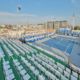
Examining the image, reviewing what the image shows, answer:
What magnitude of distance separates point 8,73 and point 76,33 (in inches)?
1364

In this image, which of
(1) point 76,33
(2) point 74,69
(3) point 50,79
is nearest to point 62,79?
(3) point 50,79

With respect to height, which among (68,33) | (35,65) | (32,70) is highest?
Answer: (68,33)

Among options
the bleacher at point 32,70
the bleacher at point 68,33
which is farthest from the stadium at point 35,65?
the bleacher at point 68,33

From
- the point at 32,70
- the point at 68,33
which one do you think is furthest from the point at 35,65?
the point at 68,33

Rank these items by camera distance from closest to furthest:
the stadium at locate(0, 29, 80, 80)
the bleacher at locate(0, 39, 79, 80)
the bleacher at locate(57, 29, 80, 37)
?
the bleacher at locate(0, 39, 79, 80), the stadium at locate(0, 29, 80, 80), the bleacher at locate(57, 29, 80, 37)

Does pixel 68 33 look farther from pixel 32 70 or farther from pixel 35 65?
pixel 32 70

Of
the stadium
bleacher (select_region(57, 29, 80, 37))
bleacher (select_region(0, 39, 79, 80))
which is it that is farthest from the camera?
bleacher (select_region(57, 29, 80, 37))

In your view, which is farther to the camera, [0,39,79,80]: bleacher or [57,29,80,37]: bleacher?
[57,29,80,37]: bleacher

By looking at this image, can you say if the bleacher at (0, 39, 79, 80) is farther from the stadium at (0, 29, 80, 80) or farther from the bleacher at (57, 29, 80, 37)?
the bleacher at (57, 29, 80, 37)

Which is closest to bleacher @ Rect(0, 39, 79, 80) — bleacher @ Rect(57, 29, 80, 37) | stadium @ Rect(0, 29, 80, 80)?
stadium @ Rect(0, 29, 80, 80)

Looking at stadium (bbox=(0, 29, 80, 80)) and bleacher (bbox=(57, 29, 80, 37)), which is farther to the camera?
bleacher (bbox=(57, 29, 80, 37))

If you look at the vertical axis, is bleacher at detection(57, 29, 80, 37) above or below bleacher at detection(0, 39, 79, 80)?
above

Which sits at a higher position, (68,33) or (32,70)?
(68,33)

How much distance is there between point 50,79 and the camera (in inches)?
196
